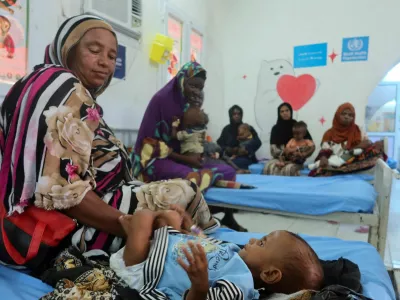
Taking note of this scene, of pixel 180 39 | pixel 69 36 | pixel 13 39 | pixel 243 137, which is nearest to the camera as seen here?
pixel 69 36

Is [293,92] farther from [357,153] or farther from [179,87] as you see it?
[179,87]

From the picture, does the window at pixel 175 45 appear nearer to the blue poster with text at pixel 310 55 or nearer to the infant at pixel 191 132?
the infant at pixel 191 132

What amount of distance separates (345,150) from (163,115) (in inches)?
108

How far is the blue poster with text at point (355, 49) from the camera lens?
5078 millimetres

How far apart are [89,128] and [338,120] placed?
4.25m

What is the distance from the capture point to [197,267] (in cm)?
83

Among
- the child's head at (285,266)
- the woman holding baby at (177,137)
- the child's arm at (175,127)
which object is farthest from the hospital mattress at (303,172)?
the child's head at (285,266)

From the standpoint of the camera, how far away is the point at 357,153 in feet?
13.8

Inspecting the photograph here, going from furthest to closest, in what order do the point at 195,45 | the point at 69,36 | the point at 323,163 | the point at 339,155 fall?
1. the point at 195,45
2. the point at 339,155
3. the point at 323,163
4. the point at 69,36

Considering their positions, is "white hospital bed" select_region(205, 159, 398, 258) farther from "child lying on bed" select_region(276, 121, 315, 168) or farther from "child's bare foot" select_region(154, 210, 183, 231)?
"child lying on bed" select_region(276, 121, 315, 168)

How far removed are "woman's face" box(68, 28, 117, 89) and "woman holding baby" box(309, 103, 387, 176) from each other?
3.42 metres

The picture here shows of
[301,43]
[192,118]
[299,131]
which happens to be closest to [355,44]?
[301,43]

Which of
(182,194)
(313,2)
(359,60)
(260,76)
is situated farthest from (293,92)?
(182,194)

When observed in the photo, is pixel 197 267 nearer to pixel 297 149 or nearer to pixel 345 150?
pixel 345 150
